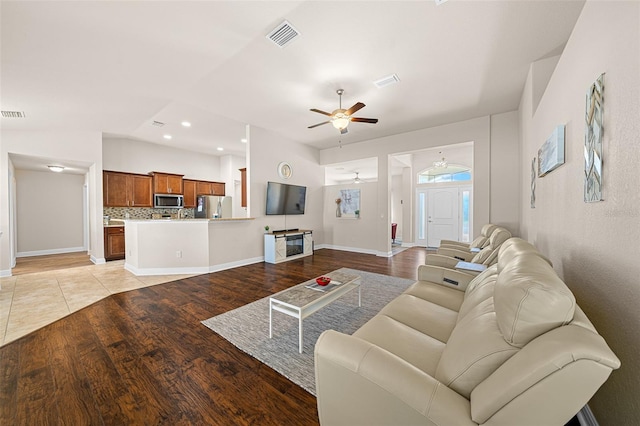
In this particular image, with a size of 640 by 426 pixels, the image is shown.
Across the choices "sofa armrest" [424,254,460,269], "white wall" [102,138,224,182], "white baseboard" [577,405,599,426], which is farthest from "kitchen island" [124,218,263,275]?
"white baseboard" [577,405,599,426]

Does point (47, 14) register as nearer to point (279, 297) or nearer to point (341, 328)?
point (279, 297)

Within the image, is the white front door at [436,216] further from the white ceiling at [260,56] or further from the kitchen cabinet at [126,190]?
the kitchen cabinet at [126,190]

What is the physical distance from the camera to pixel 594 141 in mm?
1399

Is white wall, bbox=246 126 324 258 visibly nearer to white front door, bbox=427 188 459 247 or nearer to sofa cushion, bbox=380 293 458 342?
white front door, bbox=427 188 459 247

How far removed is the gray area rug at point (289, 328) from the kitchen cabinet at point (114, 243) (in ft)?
16.2

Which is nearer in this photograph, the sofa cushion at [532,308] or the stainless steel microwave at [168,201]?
the sofa cushion at [532,308]

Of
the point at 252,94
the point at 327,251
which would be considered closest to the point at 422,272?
the point at 252,94

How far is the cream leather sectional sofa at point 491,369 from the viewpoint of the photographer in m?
0.70

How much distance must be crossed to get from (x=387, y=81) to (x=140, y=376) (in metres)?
4.31

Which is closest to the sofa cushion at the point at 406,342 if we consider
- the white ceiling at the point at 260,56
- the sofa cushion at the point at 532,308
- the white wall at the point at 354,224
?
the sofa cushion at the point at 532,308

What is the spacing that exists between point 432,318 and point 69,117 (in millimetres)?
6421

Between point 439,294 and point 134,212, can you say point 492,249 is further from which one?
point 134,212

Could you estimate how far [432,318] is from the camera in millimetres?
1689

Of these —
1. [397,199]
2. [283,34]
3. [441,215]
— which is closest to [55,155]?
[283,34]
